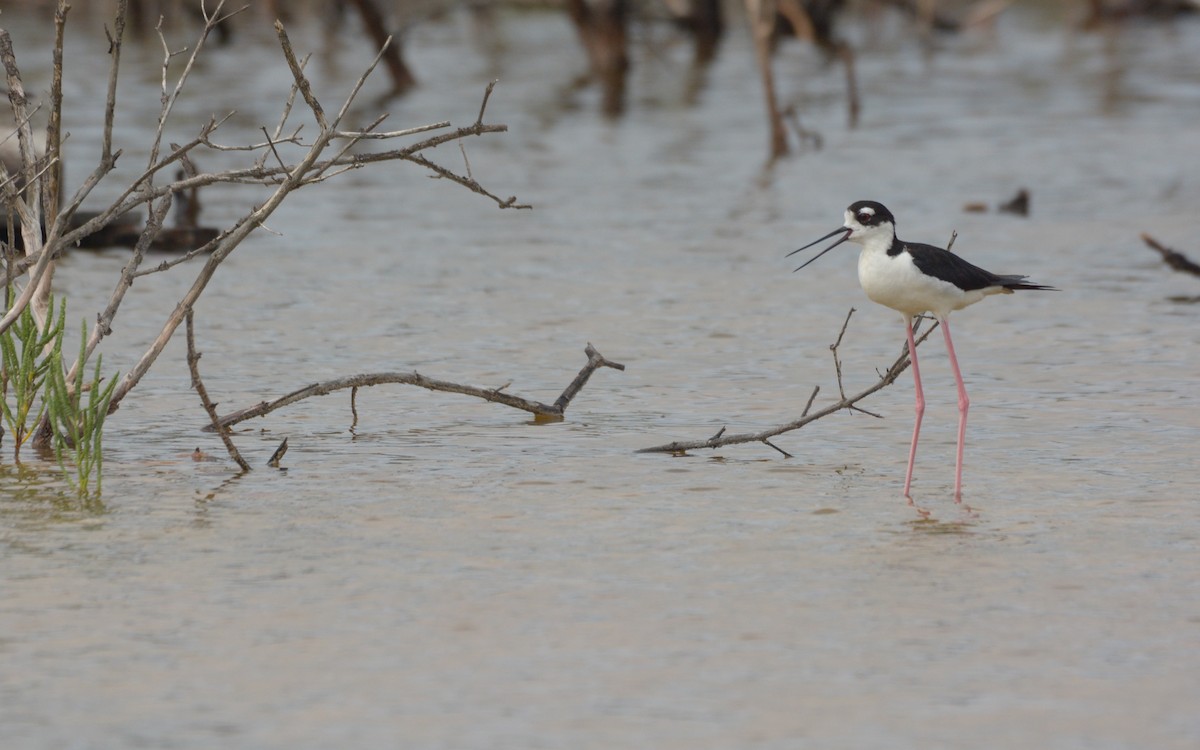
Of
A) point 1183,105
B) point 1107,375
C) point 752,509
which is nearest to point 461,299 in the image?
point 1107,375

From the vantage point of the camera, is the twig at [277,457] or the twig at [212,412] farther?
the twig at [277,457]

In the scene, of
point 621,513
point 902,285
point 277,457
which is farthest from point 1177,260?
point 277,457

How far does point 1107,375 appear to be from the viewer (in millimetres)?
8477

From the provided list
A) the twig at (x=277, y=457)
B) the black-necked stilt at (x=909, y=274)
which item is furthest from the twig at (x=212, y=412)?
the black-necked stilt at (x=909, y=274)

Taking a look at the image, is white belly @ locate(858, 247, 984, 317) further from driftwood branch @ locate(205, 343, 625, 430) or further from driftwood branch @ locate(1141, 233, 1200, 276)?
driftwood branch @ locate(1141, 233, 1200, 276)

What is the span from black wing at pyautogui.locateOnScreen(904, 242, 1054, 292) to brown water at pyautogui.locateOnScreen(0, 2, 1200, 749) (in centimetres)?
69

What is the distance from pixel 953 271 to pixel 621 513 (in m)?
1.40

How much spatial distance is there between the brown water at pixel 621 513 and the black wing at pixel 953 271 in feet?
2.27

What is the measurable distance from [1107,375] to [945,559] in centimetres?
334

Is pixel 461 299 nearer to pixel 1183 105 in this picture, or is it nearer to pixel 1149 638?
pixel 1149 638

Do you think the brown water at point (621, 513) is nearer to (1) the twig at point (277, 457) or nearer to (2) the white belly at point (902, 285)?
(1) the twig at point (277, 457)

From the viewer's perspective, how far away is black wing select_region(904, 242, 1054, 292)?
6.26 m

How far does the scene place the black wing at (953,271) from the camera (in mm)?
6258

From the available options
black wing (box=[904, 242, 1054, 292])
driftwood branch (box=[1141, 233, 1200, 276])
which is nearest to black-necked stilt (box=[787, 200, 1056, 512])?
black wing (box=[904, 242, 1054, 292])
